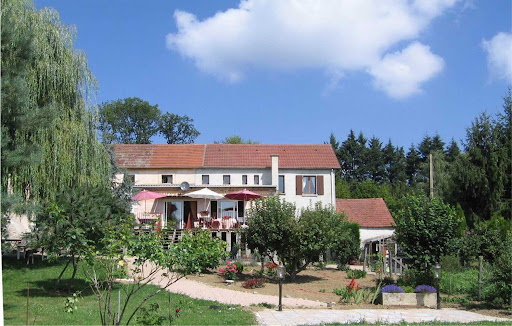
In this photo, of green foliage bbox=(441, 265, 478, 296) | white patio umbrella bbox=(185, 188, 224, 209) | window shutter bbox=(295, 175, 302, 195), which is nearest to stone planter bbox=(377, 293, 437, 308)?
green foliage bbox=(441, 265, 478, 296)

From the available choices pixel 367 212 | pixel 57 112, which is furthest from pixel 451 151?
pixel 57 112

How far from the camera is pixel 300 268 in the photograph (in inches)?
879

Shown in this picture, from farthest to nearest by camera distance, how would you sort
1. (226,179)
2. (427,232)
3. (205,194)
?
(226,179) → (205,194) → (427,232)

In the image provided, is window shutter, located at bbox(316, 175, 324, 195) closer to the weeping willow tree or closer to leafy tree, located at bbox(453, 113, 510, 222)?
leafy tree, located at bbox(453, 113, 510, 222)

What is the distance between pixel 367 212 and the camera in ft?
125

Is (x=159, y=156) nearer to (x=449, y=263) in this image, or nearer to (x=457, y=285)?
(x=449, y=263)

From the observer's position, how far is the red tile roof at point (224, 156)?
1411 inches

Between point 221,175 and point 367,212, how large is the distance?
11.8 meters

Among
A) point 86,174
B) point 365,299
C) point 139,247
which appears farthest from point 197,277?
point 139,247

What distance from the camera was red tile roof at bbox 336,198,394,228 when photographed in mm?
37156

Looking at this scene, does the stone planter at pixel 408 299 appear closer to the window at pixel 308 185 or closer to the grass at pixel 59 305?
the grass at pixel 59 305

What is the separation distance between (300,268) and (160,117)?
4400 centimetres

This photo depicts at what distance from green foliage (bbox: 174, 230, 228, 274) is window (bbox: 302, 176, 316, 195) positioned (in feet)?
90.4

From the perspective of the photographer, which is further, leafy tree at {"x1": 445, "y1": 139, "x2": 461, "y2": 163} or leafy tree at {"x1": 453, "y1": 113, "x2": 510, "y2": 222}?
leafy tree at {"x1": 445, "y1": 139, "x2": 461, "y2": 163}
